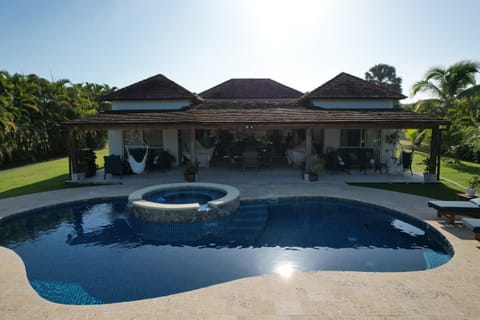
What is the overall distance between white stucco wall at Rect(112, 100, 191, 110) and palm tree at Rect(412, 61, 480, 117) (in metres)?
21.1

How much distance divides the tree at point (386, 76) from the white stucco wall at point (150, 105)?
63.0m

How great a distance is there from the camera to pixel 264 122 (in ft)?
40.5

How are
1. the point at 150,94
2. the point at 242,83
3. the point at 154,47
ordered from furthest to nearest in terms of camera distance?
the point at 242,83 → the point at 150,94 → the point at 154,47

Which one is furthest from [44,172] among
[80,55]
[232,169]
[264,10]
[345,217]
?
[345,217]

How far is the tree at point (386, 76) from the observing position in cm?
6619

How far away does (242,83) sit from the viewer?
24.0 metres

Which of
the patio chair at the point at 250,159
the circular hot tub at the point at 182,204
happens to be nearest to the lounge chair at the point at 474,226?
the circular hot tub at the point at 182,204

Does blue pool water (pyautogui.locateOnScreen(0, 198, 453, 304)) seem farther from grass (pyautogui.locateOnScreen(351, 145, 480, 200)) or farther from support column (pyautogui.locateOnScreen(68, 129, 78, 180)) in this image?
support column (pyautogui.locateOnScreen(68, 129, 78, 180))

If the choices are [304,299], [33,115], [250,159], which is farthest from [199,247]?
[33,115]

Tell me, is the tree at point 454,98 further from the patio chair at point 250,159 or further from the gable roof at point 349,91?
the patio chair at point 250,159

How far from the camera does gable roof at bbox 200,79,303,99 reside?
22.4 m

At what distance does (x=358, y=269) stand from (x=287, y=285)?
195 centimetres

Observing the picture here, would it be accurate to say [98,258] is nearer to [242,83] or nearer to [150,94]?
[150,94]

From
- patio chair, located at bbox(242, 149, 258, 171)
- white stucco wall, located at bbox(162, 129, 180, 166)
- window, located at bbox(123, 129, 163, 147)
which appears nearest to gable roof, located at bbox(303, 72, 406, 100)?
patio chair, located at bbox(242, 149, 258, 171)
